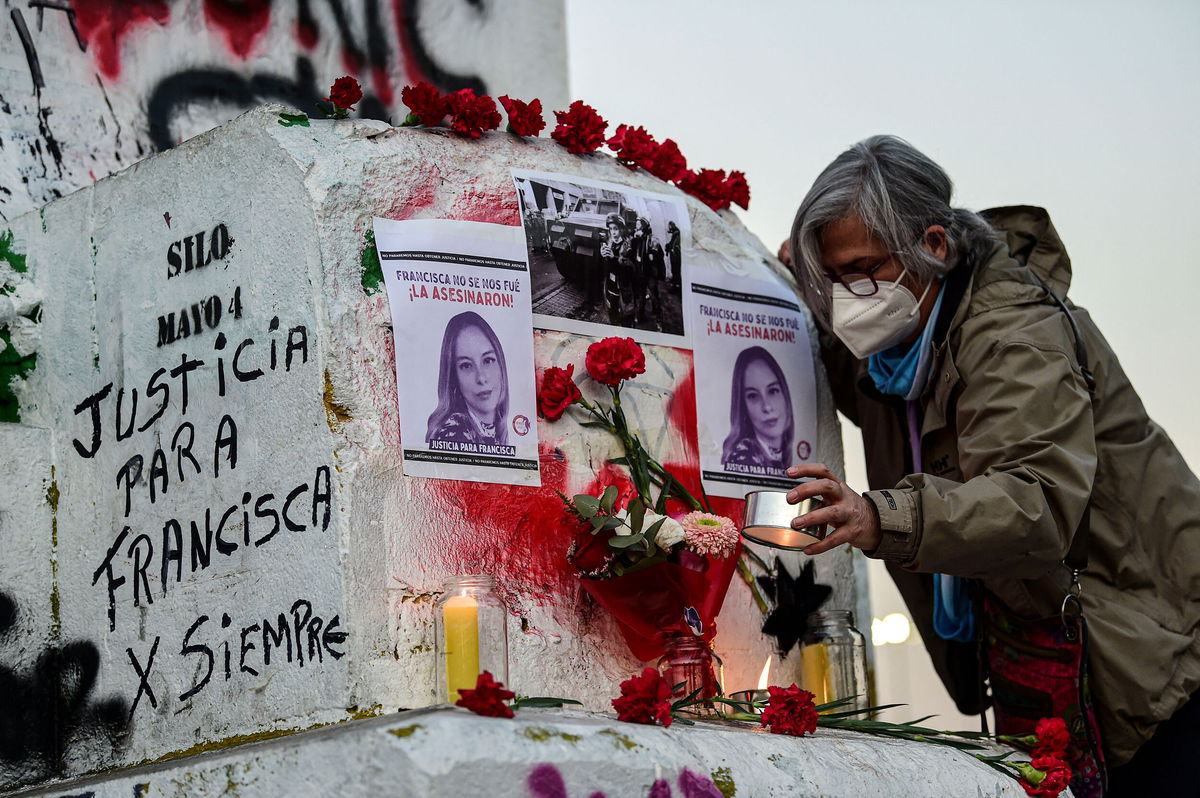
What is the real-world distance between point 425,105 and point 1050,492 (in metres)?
1.68

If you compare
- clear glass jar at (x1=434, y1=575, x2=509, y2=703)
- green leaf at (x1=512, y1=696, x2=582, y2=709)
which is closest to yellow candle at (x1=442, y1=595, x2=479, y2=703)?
clear glass jar at (x1=434, y1=575, x2=509, y2=703)

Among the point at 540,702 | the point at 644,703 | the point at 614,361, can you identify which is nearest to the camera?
the point at 644,703

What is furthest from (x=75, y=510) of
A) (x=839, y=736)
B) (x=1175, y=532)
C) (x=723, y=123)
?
(x=723, y=123)

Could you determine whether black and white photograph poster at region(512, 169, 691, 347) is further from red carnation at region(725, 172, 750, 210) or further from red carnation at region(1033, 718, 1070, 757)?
red carnation at region(1033, 718, 1070, 757)

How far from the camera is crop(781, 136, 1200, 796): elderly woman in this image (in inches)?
134

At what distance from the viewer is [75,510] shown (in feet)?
12.0

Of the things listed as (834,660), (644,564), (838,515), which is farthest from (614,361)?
(834,660)

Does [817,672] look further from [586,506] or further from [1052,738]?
[586,506]

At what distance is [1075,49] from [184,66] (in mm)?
3861

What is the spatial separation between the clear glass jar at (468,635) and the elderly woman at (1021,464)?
75 cm

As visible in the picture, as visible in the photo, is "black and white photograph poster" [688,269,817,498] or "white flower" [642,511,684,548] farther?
"black and white photograph poster" [688,269,817,498]

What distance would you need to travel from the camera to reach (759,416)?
3926mm

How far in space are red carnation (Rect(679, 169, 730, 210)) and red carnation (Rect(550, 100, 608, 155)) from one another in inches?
13.9

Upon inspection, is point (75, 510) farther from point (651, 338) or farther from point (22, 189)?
point (651, 338)
